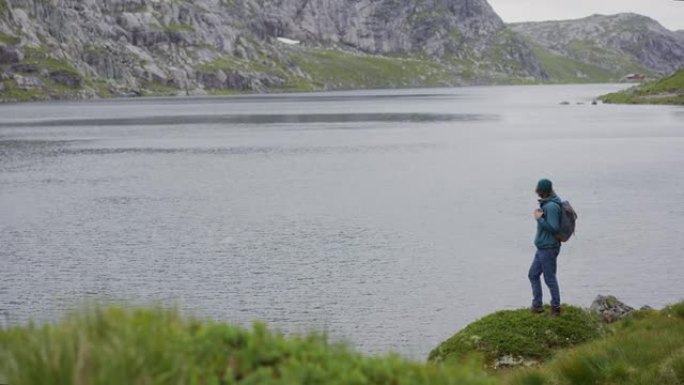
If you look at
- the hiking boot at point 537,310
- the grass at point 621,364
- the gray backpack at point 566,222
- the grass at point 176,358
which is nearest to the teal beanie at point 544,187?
the gray backpack at point 566,222

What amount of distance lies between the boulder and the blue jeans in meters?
3.16

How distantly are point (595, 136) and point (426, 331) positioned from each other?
3843 inches

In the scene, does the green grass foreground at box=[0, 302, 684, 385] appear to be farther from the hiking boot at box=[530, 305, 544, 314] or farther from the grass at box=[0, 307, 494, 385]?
the hiking boot at box=[530, 305, 544, 314]

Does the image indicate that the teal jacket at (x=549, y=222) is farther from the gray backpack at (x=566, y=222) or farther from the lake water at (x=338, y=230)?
the lake water at (x=338, y=230)

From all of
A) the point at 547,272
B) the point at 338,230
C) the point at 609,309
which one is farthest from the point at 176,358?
the point at 338,230

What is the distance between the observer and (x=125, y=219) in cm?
5459

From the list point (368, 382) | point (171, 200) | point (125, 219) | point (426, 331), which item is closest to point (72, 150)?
point (171, 200)

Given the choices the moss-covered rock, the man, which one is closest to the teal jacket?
the man

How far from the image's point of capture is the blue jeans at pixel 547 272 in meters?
22.4

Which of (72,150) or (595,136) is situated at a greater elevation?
(595,136)

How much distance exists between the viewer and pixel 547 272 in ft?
74.2

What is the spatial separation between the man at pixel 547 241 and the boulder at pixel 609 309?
2.89m

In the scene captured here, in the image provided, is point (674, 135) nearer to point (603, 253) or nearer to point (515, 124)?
point (515, 124)

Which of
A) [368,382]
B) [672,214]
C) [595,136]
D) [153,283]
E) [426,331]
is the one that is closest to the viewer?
[368,382]
